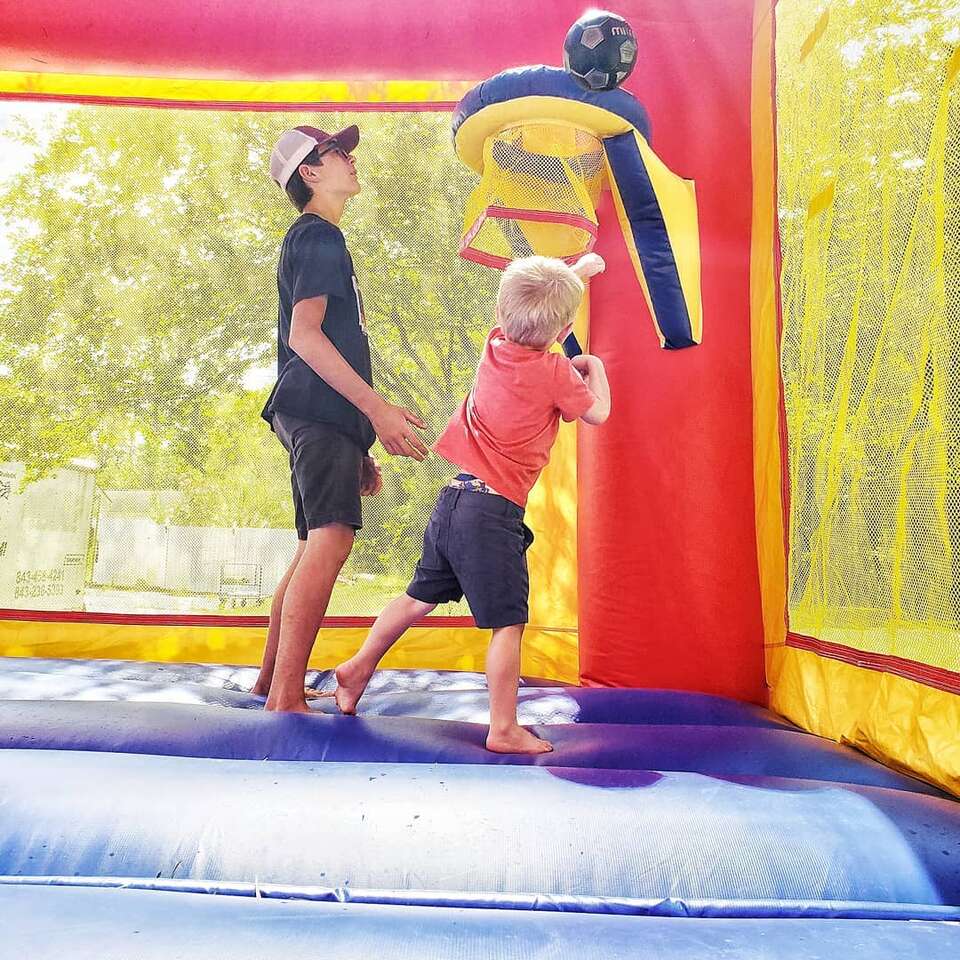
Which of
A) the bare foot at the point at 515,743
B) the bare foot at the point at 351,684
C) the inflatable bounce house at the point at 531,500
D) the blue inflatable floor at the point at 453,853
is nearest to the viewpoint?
the blue inflatable floor at the point at 453,853

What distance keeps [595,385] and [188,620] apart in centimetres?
124

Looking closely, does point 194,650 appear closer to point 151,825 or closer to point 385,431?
point 385,431

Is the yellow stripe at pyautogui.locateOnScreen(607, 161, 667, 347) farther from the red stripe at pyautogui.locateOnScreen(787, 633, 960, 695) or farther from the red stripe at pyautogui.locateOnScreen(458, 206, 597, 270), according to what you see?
the red stripe at pyautogui.locateOnScreen(787, 633, 960, 695)

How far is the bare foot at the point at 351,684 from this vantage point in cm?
160

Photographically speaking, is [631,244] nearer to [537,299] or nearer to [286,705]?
[537,299]

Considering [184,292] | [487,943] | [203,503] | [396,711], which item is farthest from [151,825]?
[184,292]

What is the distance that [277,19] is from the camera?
7.63 feet

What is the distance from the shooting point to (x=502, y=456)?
1.58 meters

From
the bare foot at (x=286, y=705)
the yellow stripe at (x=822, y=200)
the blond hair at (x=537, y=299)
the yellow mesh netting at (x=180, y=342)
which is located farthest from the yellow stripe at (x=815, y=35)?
the bare foot at (x=286, y=705)

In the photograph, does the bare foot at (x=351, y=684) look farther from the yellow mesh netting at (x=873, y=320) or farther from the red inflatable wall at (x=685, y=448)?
the yellow mesh netting at (x=873, y=320)

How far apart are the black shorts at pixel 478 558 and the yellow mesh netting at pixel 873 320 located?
550 millimetres

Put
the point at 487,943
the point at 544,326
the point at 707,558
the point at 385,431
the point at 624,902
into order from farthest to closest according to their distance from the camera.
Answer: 1. the point at 707,558
2. the point at 385,431
3. the point at 544,326
4. the point at 624,902
5. the point at 487,943

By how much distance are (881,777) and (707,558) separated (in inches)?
27.3

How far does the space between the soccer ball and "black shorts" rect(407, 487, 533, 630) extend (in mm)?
863
